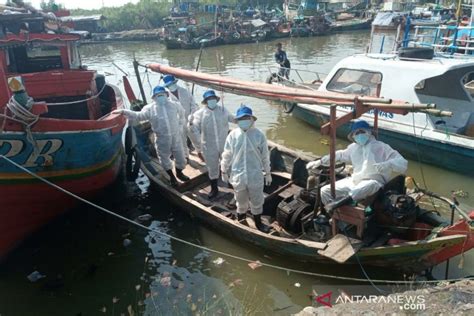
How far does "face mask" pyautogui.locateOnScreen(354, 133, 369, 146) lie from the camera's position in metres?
5.08

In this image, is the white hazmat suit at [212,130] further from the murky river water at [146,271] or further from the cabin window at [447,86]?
the cabin window at [447,86]

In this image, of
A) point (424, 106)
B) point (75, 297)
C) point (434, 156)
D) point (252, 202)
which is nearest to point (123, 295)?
point (75, 297)

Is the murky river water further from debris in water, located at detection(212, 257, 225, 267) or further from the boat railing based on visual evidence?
the boat railing

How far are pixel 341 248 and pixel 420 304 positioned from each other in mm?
1110

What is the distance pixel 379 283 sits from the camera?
5281mm

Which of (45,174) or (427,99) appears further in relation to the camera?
(427,99)

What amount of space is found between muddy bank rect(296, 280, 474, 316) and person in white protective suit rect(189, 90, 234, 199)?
130 inches

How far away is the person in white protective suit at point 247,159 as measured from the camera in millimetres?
5574

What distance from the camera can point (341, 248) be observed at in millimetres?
4855

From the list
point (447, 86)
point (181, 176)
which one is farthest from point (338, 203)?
point (447, 86)

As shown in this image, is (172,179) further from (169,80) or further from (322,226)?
(322,226)

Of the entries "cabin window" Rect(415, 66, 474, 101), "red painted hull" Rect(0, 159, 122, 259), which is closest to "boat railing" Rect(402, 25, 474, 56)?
"cabin window" Rect(415, 66, 474, 101)

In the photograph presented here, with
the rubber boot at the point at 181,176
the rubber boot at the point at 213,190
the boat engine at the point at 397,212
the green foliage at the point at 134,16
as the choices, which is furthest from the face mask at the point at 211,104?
the green foliage at the point at 134,16

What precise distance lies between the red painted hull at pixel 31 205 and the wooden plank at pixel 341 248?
4.29 meters
